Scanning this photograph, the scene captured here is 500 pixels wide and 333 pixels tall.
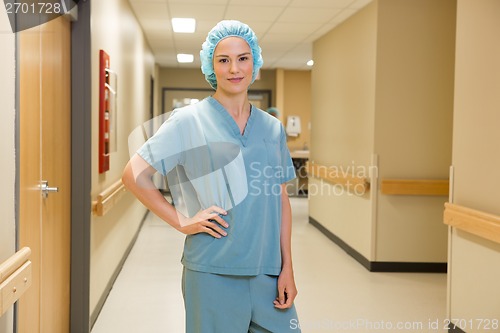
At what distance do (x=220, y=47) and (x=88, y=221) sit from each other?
1721 mm

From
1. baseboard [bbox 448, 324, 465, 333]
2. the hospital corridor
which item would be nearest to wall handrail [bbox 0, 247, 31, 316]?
the hospital corridor

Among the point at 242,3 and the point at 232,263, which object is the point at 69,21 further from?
the point at 242,3

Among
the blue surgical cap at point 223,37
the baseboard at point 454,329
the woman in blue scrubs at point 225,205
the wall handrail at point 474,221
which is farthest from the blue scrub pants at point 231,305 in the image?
the baseboard at point 454,329

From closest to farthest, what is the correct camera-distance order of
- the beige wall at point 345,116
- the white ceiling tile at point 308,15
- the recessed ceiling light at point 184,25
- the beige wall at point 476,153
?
1. the beige wall at point 476,153
2. the beige wall at point 345,116
3. the white ceiling tile at point 308,15
4. the recessed ceiling light at point 184,25

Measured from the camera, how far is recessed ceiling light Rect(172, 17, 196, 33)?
19.3ft

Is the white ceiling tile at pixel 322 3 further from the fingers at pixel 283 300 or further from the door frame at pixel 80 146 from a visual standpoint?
the fingers at pixel 283 300

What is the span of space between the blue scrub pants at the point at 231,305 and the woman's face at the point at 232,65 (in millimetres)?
508

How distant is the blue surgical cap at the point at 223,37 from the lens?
155 cm

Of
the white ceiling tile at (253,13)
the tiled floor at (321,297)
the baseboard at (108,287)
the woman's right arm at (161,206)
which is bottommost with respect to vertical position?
the tiled floor at (321,297)

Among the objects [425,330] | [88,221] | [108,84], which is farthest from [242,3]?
[425,330]

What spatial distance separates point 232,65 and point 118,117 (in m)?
3.05

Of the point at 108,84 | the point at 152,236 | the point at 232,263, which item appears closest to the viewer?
the point at 232,263

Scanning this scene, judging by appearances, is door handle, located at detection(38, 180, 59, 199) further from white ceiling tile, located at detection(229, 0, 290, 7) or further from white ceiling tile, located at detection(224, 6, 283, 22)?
white ceiling tile, located at detection(224, 6, 283, 22)

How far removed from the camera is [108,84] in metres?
3.61
